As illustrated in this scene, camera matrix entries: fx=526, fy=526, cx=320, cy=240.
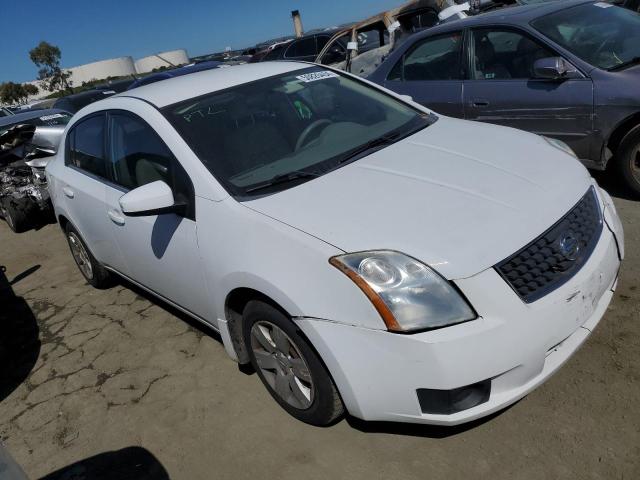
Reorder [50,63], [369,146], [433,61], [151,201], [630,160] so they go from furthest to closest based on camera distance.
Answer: [50,63] → [433,61] → [630,160] → [369,146] → [151,201]

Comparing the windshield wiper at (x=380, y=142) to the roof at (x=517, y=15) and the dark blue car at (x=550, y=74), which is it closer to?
the dark blue car at (x=550, y=74)

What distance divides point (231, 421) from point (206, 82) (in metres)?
1.99

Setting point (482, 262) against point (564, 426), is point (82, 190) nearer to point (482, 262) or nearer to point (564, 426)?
point (482, 262)

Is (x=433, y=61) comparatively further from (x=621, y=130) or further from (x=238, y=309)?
(x=238, y=309)

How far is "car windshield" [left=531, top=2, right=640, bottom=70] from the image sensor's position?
4.24 m

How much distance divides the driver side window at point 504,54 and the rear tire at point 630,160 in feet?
3.06

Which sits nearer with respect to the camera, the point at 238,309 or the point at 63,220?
the point at 238,309

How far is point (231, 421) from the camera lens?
2.71m

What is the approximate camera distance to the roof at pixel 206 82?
3068mm

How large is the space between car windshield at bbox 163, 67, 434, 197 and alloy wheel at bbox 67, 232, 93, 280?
2.03 m

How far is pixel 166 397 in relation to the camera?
119 inches

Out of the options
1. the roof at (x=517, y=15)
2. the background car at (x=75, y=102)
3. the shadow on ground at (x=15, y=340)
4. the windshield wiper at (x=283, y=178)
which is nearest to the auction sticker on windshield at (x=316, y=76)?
the windshield wiper at (x=283, y=178)

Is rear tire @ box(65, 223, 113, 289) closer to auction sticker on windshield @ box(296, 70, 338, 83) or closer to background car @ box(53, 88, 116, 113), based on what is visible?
auction sticker on windshield @ box(296, 70, 338, 83)

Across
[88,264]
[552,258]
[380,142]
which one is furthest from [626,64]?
[88,264]
